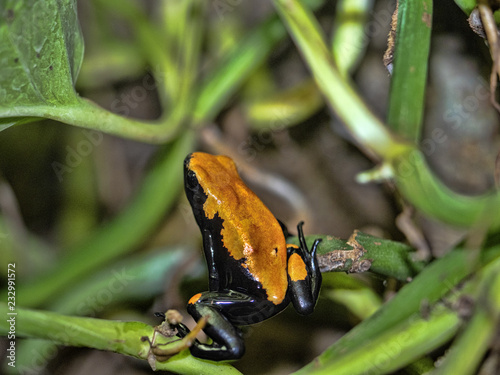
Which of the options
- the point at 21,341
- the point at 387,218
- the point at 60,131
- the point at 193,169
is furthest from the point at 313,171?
the point at 21,341

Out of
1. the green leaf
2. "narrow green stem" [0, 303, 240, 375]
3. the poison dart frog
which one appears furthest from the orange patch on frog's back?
the green leaf

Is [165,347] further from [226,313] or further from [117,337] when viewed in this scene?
[226,313]

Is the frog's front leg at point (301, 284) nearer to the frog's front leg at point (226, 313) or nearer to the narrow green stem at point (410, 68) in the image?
the frog's front leg at point (226, 313)

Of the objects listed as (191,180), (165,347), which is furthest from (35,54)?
(165,347)

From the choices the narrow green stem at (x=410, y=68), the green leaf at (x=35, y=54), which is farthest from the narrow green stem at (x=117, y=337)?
the narrow green stem at (x=410, y=68)

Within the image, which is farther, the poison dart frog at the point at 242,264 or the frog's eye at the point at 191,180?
the frog's eye at the point at 191,180
